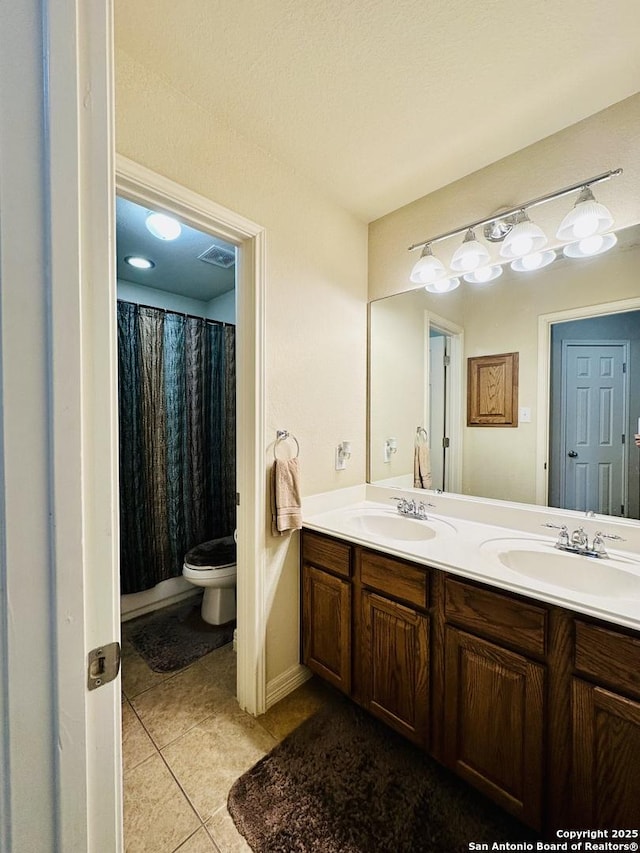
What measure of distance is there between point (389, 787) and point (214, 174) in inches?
95.6

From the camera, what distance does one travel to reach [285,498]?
159 centimetres


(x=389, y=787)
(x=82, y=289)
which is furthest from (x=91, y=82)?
(x=389, y=787)

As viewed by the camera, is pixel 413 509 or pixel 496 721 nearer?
pixel 496 721

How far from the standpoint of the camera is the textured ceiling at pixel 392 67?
1.04 meters

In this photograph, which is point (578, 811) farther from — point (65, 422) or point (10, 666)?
point (65, 422)

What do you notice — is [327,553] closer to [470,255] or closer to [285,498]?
[285,498]

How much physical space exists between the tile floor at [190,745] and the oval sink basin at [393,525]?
2.70ft

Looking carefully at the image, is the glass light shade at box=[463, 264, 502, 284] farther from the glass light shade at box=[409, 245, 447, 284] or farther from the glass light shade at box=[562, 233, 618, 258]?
the glass light shade at box=[562, 233, 618, 258]

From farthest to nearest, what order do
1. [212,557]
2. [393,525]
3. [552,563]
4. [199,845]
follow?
[212,557]
[393,525]
[552,563]
[199,845]

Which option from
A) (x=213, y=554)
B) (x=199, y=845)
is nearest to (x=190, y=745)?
(x=199, y=845)

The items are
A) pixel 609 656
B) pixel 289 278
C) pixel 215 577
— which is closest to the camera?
pixel 609 656

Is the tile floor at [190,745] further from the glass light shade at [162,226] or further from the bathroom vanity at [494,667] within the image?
the glass light shade at [162,226]

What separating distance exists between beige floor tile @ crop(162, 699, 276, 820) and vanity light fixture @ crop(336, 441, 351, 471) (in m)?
1.24

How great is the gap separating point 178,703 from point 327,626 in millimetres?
786
